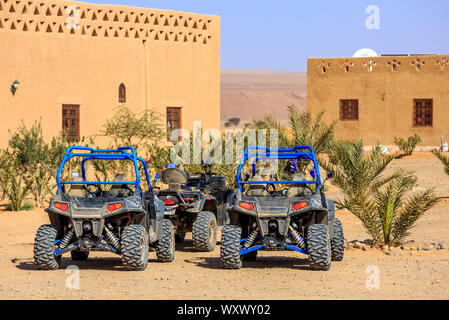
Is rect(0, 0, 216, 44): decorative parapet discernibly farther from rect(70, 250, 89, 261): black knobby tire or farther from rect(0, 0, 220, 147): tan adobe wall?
rect(70, 250, 89, 261): black knobby tire

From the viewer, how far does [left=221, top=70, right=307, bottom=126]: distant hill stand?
108500 millimetres

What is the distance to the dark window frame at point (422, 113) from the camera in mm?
33719

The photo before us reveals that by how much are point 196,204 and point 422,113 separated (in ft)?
75.3

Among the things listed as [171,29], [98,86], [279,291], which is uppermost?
[171,29]

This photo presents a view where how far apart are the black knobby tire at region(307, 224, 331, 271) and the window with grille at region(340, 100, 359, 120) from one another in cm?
2499

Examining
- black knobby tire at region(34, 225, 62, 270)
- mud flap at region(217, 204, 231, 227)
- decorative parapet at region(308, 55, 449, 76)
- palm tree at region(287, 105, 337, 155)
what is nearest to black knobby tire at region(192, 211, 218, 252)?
mud flap at region(217, 204, 231, 227)

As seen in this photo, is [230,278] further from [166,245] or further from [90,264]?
[90,264]

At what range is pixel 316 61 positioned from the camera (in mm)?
34844

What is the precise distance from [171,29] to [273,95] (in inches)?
3574

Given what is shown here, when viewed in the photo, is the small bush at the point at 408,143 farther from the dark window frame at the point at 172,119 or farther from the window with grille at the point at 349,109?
the dark window frame at the point at 172,119

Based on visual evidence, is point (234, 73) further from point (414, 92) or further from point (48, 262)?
point (48, 262)
